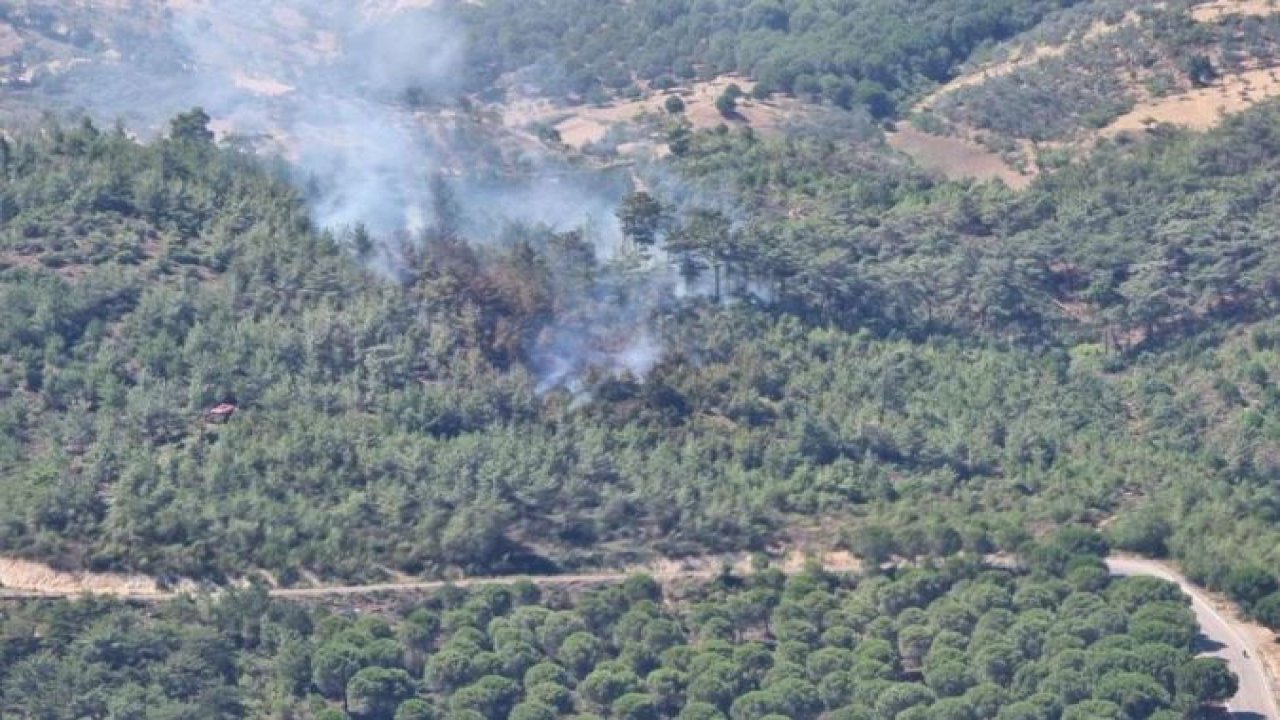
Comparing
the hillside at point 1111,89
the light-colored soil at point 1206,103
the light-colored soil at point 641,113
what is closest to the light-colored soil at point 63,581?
the hillside at point 1111,89

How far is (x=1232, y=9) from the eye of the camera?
154 meters

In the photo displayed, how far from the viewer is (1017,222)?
432ft

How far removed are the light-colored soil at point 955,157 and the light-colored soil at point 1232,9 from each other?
12.5 metres

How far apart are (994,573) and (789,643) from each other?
7.27 m

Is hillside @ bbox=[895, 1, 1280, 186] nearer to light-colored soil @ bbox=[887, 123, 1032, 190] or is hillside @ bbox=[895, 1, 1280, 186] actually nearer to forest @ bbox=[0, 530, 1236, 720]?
light-colored soil @ bbox=[887, 123, 1032, 190]

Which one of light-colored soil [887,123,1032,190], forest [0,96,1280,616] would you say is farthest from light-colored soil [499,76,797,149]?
forest [0,96,1280,616]

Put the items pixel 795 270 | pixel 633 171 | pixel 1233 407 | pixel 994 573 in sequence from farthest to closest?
pixel 633 171 → pixel 795 270 → pixel 1233 407 → pixel 994 573

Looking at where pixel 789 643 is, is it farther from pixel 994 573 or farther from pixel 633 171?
pixel 633 171

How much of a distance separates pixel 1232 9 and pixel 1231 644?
59.5 metres

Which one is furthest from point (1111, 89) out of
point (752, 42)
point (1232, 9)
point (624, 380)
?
point (624, 380)

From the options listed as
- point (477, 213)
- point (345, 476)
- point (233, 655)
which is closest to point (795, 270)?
point (477, 213)

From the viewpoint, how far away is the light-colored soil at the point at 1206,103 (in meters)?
143

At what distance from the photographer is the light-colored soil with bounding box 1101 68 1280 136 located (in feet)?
468

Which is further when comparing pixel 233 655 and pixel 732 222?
pixel 732 222
